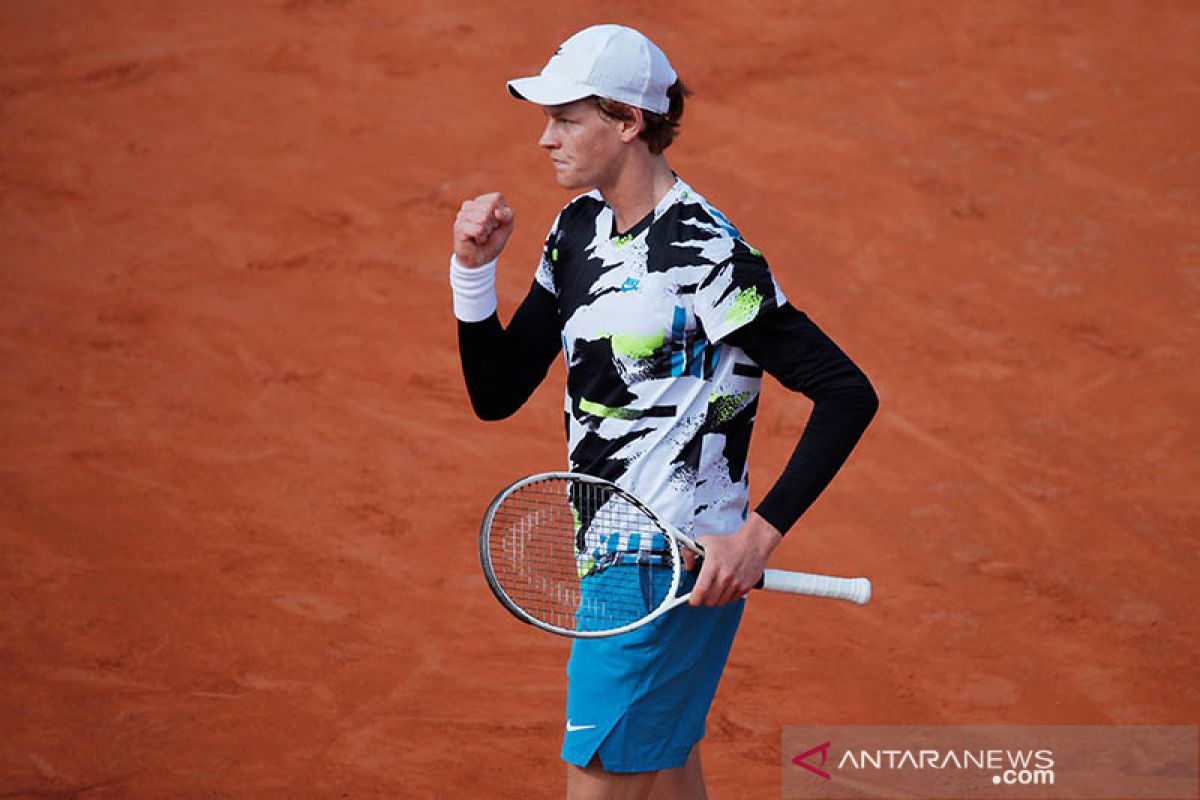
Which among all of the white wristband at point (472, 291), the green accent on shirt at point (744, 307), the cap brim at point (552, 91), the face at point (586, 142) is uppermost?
the cap brim at point (552, 91)

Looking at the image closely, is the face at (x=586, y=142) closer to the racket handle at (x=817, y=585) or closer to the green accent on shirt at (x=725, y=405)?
the green accent on shirt at (x=725, y=405)

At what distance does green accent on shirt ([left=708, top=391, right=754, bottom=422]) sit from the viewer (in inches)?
119

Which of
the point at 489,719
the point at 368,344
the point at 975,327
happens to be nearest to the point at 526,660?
the point at 489,719

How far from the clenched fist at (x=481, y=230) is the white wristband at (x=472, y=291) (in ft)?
0.05

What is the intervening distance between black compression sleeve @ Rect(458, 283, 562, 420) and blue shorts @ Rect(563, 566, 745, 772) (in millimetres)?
516

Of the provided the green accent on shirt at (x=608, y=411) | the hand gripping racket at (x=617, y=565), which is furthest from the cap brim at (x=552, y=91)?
the hand gripping racket at (x=617, y=565)

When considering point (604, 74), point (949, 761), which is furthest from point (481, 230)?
point (949, 761)

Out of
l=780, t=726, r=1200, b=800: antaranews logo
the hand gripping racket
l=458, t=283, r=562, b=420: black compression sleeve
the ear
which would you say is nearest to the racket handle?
the hand gripping racket

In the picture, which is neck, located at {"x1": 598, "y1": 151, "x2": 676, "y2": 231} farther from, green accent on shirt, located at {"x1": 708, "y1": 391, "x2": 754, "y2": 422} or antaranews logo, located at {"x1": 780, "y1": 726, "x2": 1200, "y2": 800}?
antaranews logo, located at {"x1": 780, "y1": 726, "x2": 1200, "y2": 800}

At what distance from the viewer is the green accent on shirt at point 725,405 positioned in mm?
3023

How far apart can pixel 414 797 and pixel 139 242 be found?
4.72 meters

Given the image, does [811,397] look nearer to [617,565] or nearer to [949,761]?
[617,565]

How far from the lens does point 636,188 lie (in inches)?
121

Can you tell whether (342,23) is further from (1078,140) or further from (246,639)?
(246,639)
